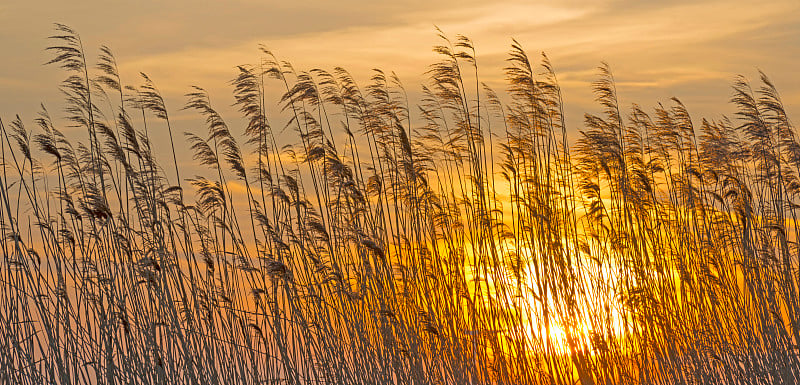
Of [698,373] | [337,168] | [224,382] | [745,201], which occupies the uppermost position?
[337,168]

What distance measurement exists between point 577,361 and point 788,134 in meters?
2.28

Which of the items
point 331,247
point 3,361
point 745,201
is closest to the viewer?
point 3,361

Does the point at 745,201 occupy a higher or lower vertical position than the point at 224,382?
higher

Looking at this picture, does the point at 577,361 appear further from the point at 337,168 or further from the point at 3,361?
the point at 3,361

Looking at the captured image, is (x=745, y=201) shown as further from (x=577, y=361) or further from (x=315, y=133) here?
(x=315, y=133)

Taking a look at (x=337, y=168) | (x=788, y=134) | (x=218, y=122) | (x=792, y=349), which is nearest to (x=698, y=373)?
(x=792, y=349)

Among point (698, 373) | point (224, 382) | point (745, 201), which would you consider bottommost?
point (698, 373)

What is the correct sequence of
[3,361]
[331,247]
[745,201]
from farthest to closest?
[745,201], [331,247], [3,361]

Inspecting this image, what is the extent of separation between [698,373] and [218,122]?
3.05 metres

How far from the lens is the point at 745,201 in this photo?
19.0 ft

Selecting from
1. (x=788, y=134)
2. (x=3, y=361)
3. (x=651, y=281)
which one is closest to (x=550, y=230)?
(x=651, y=281)

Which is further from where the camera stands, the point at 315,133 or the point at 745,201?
the point at 745,201

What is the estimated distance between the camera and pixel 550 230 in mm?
5188

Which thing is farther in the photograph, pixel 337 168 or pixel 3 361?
pixel 337 168
